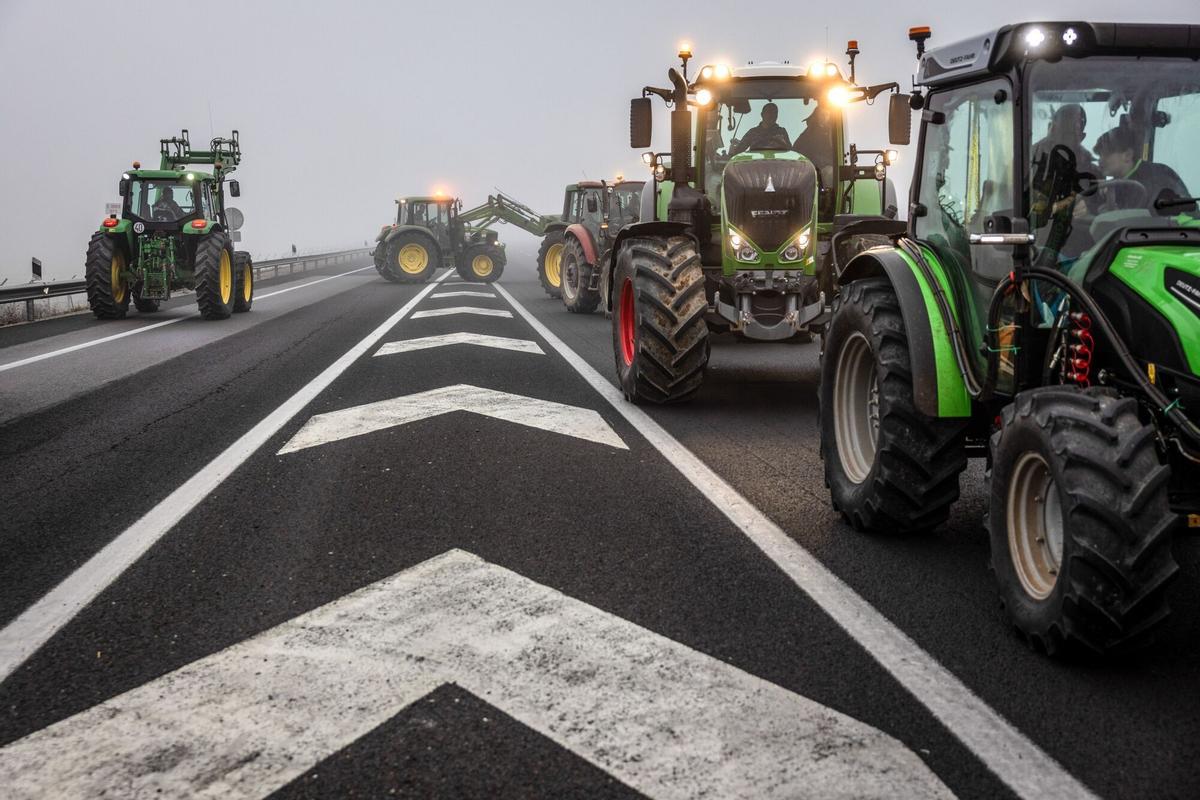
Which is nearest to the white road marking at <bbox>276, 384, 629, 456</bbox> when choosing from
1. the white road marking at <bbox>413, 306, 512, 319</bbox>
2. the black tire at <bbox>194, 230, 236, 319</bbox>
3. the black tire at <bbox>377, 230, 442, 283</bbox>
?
the white road marking at <bbox>413, 306, 512, 319</bbox>

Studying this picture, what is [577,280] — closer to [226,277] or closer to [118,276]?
[226,277]

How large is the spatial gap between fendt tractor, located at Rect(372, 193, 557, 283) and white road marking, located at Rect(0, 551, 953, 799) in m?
30.1

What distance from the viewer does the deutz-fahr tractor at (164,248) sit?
64.4ft

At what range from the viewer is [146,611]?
4.45 meters

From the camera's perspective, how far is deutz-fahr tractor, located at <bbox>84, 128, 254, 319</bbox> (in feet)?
64.4

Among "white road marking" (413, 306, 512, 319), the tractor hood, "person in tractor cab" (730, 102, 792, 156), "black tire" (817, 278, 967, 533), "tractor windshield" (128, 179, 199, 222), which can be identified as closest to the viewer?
"black tire" (817, 278, 967, 533)

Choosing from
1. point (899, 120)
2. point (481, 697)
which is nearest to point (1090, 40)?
point (481, 697)

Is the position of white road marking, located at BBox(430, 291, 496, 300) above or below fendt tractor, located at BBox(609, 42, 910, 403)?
below

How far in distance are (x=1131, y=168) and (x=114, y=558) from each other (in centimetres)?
469

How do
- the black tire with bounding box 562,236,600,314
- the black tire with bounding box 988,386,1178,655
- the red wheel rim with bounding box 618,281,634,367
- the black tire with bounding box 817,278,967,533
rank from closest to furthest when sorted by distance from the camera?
1. the black tire with bounding box 988,386,1178,655
2. the black tire with bounding box 817,278,967,533
3. the red wheel rim with bounding box 618,281,634,367
4. the black tire with bounding box 562,236,600,314

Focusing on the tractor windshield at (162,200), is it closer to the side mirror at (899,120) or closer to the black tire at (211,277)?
the black tire at (211,277)

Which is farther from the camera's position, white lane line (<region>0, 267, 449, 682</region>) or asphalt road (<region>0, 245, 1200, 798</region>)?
white lane line (<region>0, 267, 449, 682</region>)

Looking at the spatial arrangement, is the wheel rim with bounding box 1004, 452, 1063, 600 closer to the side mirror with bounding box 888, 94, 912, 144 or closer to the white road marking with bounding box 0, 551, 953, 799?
the white road marking with bounding box 0, 551, 953, 799

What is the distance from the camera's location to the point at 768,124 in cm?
1048
